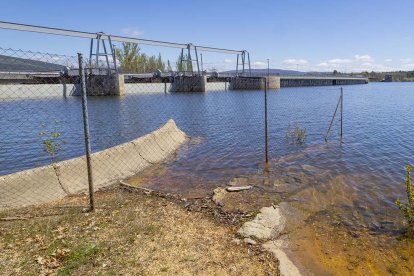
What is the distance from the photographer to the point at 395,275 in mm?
4910

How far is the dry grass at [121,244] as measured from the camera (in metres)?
4.36

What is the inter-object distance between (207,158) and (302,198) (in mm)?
5163

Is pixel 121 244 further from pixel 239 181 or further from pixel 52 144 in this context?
pixel 52 144

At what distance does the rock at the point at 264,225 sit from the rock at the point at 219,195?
3.47 feet

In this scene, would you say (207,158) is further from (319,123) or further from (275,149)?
(319,123)

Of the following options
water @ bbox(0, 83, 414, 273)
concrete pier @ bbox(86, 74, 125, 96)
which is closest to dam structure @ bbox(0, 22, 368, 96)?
concrete pier @ bbox(86, 74, 125, 96)

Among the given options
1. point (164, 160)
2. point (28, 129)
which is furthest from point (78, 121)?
point (164, 160)

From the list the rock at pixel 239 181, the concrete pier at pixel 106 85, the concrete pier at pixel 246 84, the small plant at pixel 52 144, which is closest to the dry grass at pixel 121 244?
the small plant at pixel 52 144

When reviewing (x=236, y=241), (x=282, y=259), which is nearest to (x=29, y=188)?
(x=236, y=241)

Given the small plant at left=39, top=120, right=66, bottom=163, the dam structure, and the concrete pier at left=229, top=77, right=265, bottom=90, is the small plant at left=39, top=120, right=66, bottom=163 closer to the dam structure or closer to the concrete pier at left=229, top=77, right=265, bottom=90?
the dam structure

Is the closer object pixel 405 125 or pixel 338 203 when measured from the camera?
pixel 338 203

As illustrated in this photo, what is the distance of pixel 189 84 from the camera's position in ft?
255

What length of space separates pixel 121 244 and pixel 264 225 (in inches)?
103

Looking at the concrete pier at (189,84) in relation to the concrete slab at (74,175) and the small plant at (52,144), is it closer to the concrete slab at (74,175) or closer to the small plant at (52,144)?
the small plant at (52,144)
